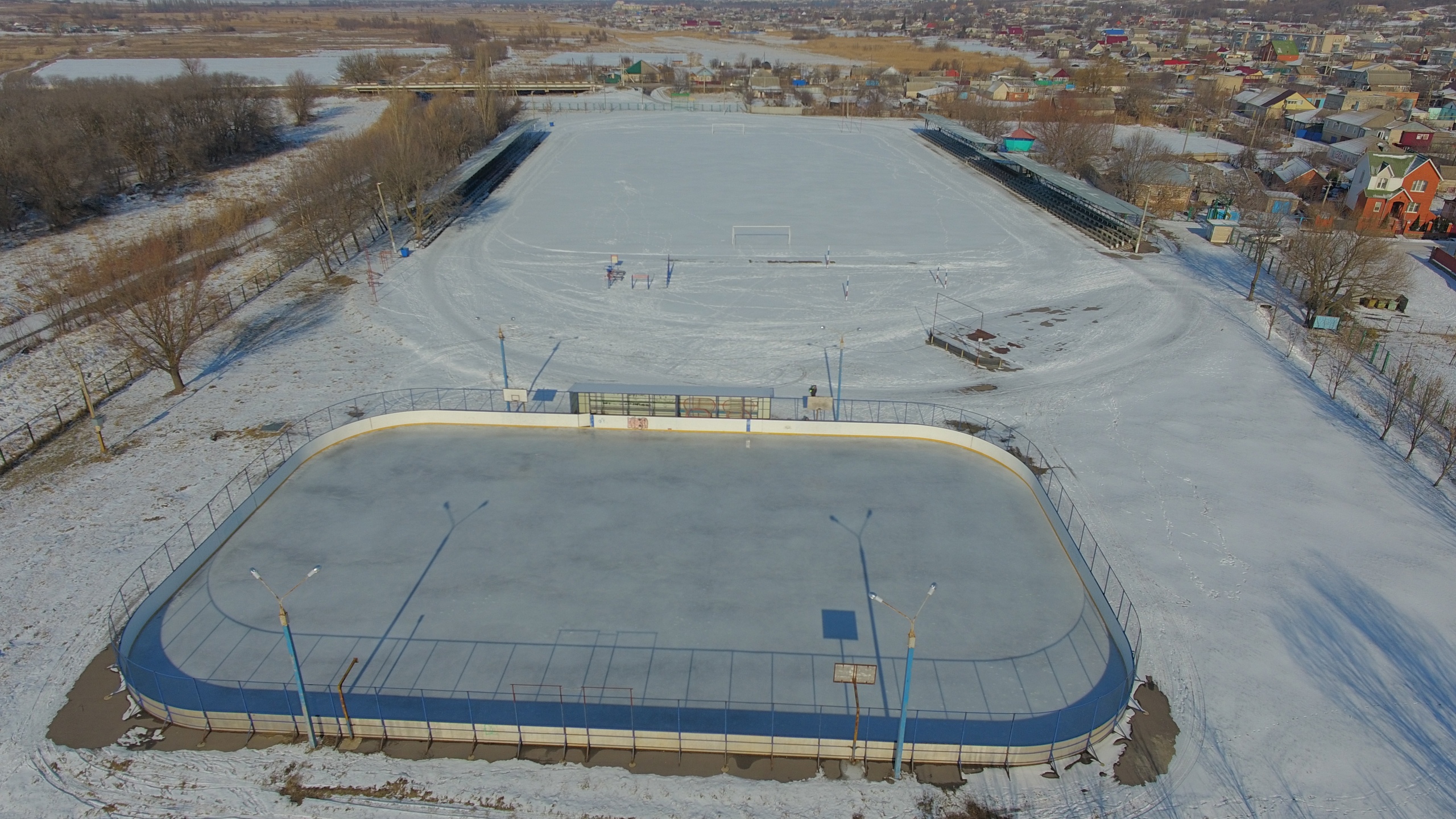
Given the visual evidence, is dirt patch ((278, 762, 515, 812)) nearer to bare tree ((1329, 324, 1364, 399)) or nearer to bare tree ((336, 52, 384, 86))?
bare tree ((1329, 324, 1364, 399))

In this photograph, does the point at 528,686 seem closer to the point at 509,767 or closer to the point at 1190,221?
the point at 509,767

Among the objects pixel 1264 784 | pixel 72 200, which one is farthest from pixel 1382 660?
pixel 72 200

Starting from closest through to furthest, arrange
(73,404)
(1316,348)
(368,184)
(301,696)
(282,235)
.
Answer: (301,696)
(73,404)
(1316,348)
(282,235)
(368,184)

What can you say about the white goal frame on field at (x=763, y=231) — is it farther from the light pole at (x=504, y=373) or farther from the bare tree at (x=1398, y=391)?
the bare tree at (x=1398, y=391)

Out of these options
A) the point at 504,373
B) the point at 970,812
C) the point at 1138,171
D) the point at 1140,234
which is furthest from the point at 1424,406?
the point at 1138,171

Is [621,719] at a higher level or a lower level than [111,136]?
lower

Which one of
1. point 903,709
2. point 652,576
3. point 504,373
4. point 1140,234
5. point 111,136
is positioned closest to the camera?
point 903,709

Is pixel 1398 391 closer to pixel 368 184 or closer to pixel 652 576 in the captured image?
pixel 652 576
